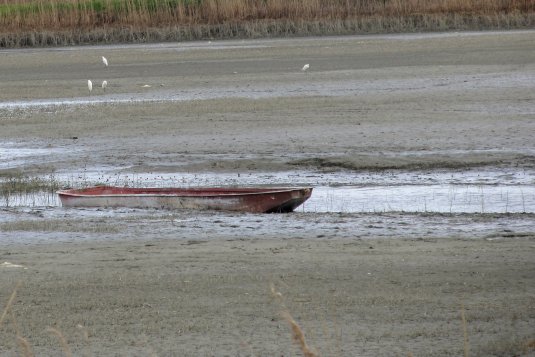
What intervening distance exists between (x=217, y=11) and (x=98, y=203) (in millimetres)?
24641

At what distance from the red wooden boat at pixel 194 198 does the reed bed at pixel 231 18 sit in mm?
22165

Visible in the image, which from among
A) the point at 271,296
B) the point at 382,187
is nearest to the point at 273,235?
the point at 271,296

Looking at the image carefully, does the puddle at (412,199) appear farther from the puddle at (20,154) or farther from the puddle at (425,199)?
the puddle at (20,154)

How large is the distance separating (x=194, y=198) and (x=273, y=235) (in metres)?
1.58

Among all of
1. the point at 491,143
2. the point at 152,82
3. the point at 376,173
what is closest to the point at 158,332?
the point at 376,173

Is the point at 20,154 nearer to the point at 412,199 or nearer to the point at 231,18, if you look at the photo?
the point at 412,199

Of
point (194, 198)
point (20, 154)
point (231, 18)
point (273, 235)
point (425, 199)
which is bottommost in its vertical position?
point (425, 199)

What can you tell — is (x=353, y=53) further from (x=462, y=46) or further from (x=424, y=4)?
(x=424, y=4)

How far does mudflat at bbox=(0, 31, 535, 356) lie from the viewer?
22.2ft

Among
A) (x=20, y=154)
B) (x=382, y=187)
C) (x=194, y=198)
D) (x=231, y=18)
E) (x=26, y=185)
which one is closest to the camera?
(x=194, y=198)

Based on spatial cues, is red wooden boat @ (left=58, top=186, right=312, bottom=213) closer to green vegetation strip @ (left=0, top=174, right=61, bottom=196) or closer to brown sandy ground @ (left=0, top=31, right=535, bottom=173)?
green vegetation strip @ (left=0, top=174, right=61, bottom=196)

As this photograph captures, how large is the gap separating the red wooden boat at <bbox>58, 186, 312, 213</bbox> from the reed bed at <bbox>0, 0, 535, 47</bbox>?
22165 millimetres

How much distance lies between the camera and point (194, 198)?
36.8 ft

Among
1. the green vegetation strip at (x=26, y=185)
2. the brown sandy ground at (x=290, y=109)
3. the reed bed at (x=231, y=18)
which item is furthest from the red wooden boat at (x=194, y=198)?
the reed bed at (x=231, y=18)
